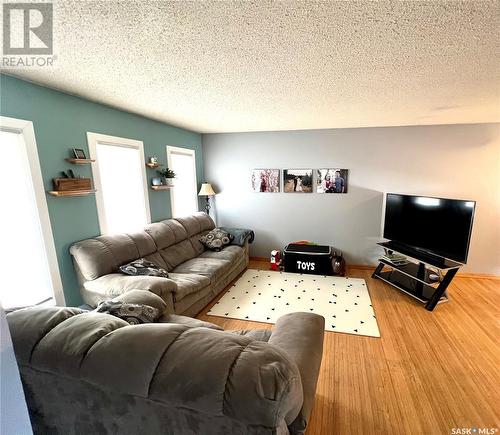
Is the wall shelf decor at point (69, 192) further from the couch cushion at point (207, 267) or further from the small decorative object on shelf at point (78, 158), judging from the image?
the couch cushion at point (207, 267)

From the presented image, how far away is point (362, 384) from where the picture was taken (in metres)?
1.84

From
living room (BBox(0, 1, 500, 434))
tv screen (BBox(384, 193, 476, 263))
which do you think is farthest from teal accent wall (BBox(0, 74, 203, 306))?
tv screen (BBox(384, 193, 476, 263))

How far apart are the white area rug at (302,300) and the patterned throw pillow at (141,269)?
79 centimetres

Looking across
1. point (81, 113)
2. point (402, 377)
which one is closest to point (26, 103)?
point (81, 113)

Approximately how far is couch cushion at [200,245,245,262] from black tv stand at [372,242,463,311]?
6.87 ft

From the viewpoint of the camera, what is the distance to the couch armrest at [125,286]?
2.08m

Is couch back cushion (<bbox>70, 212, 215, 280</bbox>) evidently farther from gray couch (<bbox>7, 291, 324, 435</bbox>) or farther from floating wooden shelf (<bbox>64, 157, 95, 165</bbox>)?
gray couch (<bbox>7, 291, 324, 435</bbox>)

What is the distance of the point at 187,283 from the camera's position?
252 cm

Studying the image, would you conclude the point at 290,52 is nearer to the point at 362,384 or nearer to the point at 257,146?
the point at 362,384

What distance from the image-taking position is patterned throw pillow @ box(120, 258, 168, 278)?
2424mm

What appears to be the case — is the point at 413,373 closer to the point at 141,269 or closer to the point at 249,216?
the point at 141,269

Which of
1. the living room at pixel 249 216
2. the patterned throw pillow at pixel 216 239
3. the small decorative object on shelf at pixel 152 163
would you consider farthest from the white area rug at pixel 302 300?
the small decorative object on shelf at pixel 152 163

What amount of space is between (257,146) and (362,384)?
11.9ft

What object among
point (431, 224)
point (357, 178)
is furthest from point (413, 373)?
point (357, 178)
